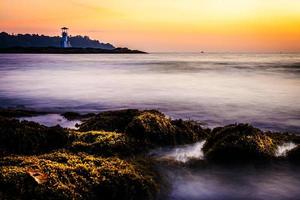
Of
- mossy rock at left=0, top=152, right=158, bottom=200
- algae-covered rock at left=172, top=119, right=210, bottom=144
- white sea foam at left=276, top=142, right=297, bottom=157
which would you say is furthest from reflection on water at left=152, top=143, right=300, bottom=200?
algae-covered rock at left=172, top=119, right=210, bottom=144

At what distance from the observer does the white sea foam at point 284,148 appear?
6311 mm

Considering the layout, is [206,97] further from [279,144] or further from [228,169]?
[228,169]

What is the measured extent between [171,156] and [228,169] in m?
0.98

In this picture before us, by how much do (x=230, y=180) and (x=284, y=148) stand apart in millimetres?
1845

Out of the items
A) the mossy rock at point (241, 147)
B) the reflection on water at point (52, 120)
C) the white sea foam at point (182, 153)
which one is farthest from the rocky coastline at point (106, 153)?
the reflection on water at point (52, 120)

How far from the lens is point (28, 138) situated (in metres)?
5.55

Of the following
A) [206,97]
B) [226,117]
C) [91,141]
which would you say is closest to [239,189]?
[91,141]

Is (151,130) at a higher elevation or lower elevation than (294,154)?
higher

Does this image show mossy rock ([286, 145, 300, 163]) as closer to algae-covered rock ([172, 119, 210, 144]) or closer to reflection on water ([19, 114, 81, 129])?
algae-covered rock ([172, 119, 210, 144])

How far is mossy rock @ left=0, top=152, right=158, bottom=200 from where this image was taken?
3.62 m

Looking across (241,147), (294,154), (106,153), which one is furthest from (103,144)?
(294,154)

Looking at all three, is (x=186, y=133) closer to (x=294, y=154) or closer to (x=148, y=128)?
(x=148, y=128)

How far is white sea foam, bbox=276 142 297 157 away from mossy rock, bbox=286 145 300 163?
99mm

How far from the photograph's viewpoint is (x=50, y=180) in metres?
3.77
